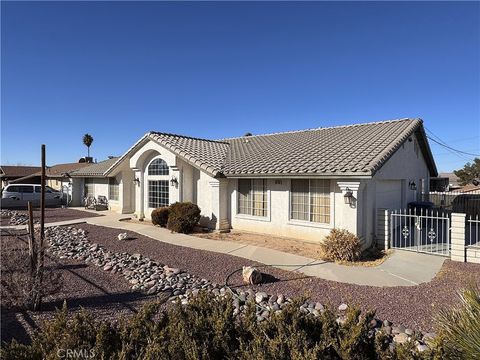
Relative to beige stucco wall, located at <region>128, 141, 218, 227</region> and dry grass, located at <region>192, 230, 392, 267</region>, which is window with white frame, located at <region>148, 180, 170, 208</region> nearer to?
beige stucco wall, located at <region>128, 141, 218, 227</region>

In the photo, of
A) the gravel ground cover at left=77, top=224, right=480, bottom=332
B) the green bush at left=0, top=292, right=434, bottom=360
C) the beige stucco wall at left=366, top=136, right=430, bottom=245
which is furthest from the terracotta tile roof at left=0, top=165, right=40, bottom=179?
the green bush at left=0, top=292, right=434, bottom=360

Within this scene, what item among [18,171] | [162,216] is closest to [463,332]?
[162,216]

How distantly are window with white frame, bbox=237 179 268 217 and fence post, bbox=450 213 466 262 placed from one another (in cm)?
686

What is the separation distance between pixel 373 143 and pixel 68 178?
85.6ft

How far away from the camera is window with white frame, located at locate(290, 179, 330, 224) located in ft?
38.4

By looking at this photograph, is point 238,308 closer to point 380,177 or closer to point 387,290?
point 387,290

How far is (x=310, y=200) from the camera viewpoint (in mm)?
12094

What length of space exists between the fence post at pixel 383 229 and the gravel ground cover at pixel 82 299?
8.09 m

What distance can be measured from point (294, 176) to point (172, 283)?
20.7 feet

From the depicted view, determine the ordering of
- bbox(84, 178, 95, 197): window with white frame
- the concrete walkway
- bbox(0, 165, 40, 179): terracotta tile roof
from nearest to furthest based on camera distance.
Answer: the concrete walkway < bbox(84, 178, 95, 197): window with white frame < bbox(0, 165, 40, 179): terracotta tile roof

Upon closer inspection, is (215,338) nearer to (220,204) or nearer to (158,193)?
(220,204)

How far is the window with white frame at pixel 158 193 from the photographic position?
687 inches

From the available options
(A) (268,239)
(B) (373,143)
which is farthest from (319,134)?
(A) (268,239)

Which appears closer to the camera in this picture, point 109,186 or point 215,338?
point 215,338
